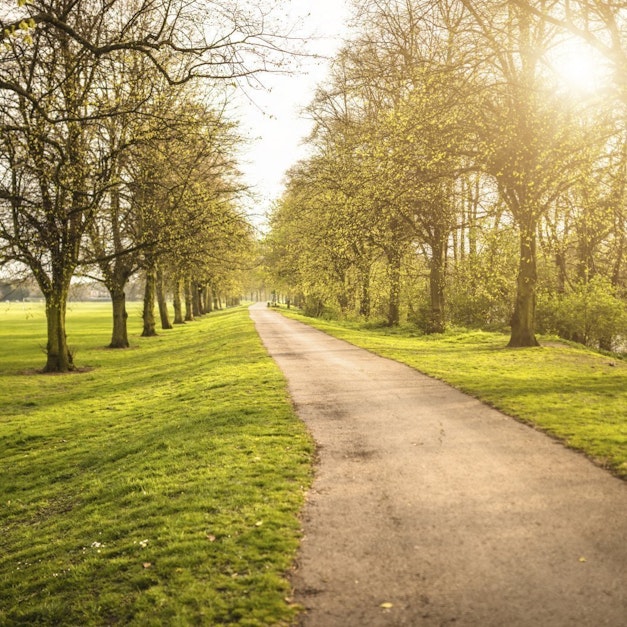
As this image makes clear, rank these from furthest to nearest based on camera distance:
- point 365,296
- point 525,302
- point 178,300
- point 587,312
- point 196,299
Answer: point 196,299
point 178,300
point 365,296
point 587,312
point 525,302

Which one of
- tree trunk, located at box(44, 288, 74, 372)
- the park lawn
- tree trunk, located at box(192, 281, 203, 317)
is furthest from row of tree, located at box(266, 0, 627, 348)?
tree trunk, located at box(192, 281, 203, 317)

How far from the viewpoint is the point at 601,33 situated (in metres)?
13.6

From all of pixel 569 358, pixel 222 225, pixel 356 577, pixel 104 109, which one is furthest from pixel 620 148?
pixel 356 577

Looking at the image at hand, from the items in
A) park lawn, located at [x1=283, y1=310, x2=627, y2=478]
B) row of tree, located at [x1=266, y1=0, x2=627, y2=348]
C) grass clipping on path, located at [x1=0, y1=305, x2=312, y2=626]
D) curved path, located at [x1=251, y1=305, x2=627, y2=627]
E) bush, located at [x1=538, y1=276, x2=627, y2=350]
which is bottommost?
grass clipping on path, located at [x1=0, y1=305, x2=312, y2=626]

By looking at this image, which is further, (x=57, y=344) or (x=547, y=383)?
(x=57, y=344)

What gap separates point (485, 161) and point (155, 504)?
51.5 ft

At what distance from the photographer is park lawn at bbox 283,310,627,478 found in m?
8.70

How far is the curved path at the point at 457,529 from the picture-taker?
14.4 ft

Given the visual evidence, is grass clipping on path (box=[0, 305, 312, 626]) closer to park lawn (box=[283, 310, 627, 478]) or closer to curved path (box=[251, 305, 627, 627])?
curved path (box=[251, 305, 627, 627])

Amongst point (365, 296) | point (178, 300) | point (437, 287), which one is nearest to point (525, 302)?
point (437, 287)

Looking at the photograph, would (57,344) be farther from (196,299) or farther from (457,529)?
(196,299)

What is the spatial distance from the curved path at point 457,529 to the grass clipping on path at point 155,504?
0.46 metres

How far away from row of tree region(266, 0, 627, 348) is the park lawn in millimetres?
2571

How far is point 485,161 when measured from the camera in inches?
721
